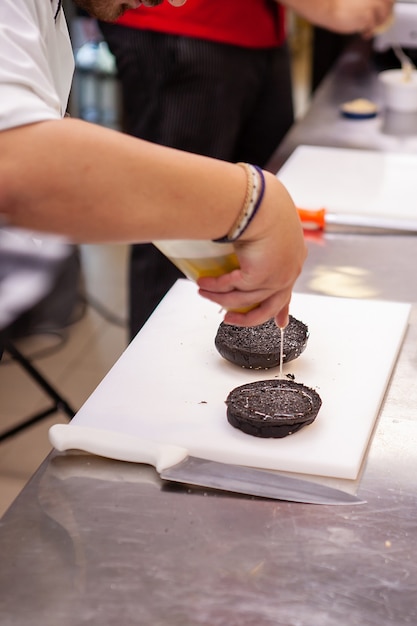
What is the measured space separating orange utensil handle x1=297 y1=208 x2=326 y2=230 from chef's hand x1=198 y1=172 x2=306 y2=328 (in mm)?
628

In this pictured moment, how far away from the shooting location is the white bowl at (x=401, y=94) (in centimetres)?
215

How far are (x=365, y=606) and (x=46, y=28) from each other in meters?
0.71

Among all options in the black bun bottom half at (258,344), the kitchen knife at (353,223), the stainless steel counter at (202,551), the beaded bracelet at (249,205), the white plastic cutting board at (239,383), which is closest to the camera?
the stainless steel counter at (202,551)

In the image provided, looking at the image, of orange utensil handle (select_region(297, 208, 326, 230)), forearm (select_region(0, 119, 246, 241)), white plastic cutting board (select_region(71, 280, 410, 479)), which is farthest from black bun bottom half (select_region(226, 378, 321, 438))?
orange utensil handle (select_region(297, 208, 326, 230))

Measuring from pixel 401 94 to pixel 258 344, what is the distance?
1186 mm

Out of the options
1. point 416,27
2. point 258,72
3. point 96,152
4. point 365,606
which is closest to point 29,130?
point 96,152

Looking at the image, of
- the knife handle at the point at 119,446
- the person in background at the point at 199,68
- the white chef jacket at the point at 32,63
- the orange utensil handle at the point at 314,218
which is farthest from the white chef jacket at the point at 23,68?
the person in background at the point at 199,68

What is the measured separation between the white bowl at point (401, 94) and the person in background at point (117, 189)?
50.7 inches

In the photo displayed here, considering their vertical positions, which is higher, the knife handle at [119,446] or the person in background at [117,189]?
the person in background at [117,189]

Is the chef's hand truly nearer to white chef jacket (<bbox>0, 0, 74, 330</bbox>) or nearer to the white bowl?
white chef jacket (<bbox>0, 0, 74, 330</bbox>)

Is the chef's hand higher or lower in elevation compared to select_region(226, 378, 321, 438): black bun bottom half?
higher

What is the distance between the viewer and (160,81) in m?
2.19

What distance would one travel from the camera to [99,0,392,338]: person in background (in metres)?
2.11

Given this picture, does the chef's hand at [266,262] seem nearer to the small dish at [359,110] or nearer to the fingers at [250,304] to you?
the fingers at [250,304]
